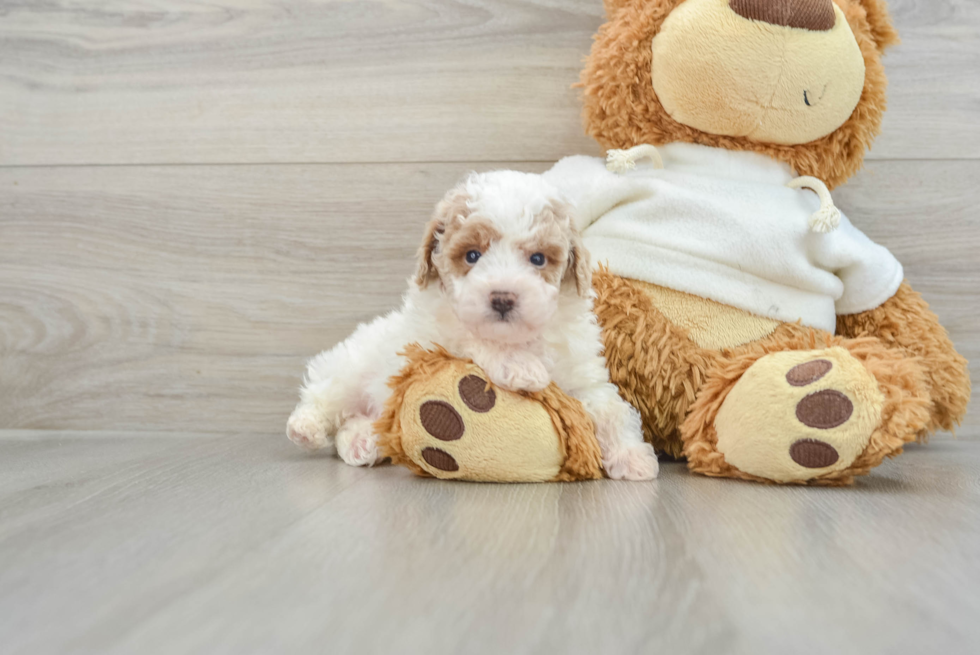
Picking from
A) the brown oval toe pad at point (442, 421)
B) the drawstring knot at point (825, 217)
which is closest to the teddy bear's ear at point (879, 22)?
the drawstring knot at point (825, 217)

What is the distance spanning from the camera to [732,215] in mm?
1061

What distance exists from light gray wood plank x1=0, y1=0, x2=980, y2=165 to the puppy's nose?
21.2 inches

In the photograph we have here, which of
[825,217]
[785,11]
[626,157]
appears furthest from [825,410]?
[785,11]

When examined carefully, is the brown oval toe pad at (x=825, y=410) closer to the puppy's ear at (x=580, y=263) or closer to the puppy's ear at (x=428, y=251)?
the puppy's ear at (x=580, y=263)

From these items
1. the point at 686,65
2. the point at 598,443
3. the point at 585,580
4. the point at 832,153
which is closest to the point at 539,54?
the point at 686,65

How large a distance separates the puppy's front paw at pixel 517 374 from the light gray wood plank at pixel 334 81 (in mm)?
541

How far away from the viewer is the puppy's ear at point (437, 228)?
0.92 m

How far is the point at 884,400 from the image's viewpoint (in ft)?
2.86

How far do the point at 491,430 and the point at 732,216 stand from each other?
0.47 m

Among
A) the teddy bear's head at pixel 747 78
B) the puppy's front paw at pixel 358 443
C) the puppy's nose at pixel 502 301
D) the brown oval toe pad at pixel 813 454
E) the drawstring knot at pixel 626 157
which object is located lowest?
the puppy's front paw at pixel 358 443

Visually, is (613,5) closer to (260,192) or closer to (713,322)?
(713,322)

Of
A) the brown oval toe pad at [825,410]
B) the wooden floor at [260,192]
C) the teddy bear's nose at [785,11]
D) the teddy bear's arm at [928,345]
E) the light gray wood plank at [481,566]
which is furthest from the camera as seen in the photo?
the wooden floor at [260,192]

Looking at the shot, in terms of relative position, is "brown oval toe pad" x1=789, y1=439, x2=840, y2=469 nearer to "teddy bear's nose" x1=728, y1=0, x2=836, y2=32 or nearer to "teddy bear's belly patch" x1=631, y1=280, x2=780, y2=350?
"teddy bear's belly patch" x1=631, y1=280, x2=780, y2=350

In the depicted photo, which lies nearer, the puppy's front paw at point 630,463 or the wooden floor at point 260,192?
the puppy's front paw at point 630,463
